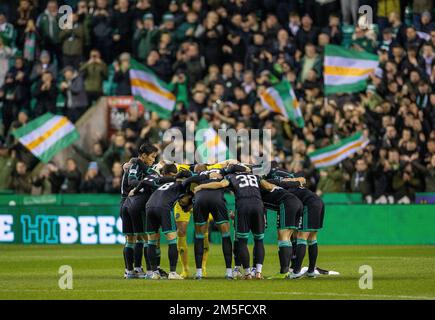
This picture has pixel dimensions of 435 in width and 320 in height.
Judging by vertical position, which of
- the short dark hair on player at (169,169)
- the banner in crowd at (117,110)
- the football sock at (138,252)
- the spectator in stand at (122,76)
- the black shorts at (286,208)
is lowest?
the football sock at (138,252)

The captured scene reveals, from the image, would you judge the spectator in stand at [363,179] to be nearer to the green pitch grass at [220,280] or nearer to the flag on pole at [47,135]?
the green pitch grass at [220,280]

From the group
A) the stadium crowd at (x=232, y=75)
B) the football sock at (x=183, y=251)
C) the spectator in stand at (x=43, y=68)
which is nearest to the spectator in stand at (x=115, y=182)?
the stadium crowd at (x=232, y=75)

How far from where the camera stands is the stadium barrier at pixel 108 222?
3144cm

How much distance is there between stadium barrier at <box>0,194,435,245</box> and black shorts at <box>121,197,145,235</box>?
10526 millimetres

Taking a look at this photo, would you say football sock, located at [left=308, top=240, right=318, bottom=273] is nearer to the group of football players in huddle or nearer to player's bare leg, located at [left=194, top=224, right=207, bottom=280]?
the group of football players in huddle

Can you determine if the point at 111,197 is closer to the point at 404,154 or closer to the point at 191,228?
the point at 191,228

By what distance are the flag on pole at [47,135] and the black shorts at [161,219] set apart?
12.9 m

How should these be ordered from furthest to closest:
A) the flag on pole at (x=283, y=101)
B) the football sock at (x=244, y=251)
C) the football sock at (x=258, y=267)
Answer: the flag on pole at (x=283, y=101) → the football sock at (x=258, y=267) → the football sock at (x=244, y=251)

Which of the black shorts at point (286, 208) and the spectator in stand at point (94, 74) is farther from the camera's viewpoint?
the spectator in stand at point (94, 74)

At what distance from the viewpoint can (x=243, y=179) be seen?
21.5 meters

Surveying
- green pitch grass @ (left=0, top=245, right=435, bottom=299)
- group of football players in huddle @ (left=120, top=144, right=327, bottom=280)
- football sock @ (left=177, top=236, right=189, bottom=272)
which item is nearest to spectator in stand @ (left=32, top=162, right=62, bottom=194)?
green pitch grass @ (left=0, top=245, right=435, bottom=299)

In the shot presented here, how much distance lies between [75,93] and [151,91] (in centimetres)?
297
